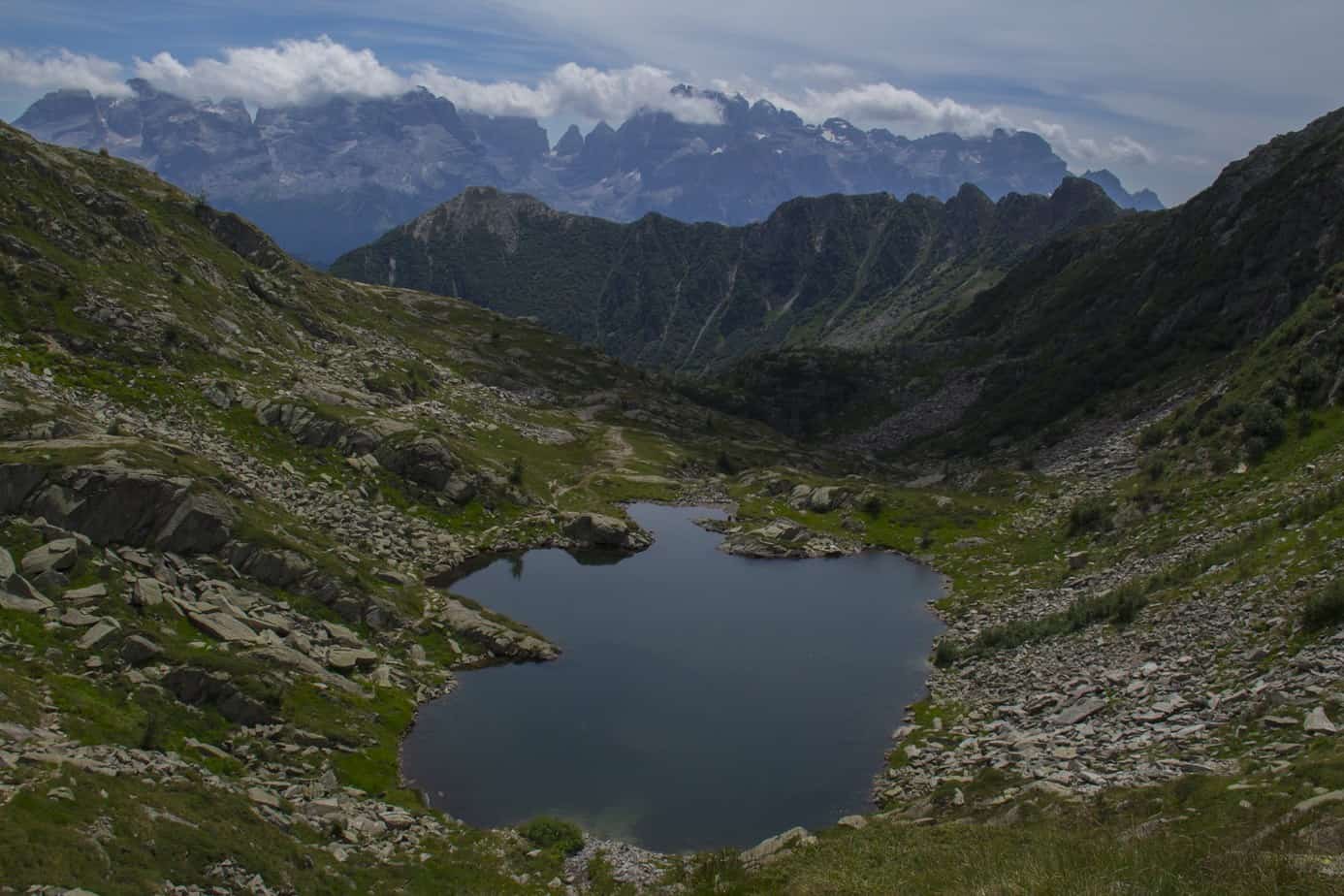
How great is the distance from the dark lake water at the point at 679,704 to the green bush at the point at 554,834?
220cm

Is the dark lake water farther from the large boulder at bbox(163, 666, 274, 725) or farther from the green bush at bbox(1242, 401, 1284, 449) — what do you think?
the green bush at bbox(1242, 401, 1284, 449)

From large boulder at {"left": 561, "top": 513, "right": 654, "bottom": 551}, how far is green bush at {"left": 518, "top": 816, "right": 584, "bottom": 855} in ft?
192

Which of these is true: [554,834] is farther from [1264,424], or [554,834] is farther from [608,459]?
[608,459]

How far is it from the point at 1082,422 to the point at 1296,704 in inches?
4471

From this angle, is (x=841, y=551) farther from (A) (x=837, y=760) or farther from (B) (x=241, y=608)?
(B) (x=241, y=608)

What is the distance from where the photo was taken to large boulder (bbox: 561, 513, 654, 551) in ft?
346

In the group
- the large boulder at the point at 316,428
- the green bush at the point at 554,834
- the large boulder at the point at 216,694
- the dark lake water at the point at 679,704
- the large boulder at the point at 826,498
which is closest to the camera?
the green bush at the point at 554,834

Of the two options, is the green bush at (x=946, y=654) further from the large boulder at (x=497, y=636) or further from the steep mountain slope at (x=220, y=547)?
the steep mountain slope at (x=220, y=547)

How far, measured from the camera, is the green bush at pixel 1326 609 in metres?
41.8

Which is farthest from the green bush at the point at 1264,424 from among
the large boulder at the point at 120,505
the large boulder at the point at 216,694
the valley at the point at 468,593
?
the large boulder at the point at 120,505

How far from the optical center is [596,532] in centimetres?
10556

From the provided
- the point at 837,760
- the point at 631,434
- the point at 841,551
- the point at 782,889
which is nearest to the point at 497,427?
the point at 631,434

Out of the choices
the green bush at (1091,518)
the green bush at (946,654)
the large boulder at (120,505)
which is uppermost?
the green bush at (1091,518)

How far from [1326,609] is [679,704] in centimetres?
3818
